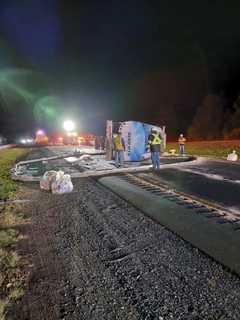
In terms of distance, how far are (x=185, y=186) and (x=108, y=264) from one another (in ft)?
18.5

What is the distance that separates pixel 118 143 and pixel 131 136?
84 centimetres

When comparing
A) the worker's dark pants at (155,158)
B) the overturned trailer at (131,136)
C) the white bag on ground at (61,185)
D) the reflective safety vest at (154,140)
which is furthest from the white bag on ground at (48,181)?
the overturned trailer at (131,136)

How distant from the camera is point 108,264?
13.9 feet

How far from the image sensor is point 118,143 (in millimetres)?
15445

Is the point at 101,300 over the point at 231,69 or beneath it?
beneath

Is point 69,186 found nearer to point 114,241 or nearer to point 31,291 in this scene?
point 114,241

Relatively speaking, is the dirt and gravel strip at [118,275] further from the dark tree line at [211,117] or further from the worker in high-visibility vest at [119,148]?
the dark tree line at [211,117]

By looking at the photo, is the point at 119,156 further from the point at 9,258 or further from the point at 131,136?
the point at 9,258

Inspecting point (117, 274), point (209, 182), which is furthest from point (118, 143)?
point (117, 274)

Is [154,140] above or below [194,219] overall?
above

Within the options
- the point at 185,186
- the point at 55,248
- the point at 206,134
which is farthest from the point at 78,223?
the point at 206,134

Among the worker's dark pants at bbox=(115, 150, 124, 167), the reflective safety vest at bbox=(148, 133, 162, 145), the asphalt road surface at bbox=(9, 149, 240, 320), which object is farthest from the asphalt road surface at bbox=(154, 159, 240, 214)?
the worker's dark pants at bbox=(115, 150, 124, 167)

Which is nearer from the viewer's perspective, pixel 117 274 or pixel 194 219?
pixel 117 274

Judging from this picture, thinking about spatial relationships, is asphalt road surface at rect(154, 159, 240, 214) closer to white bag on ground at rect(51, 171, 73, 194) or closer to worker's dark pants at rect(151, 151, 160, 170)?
worker's dark pants at rect(151, 151, 160, 170)
